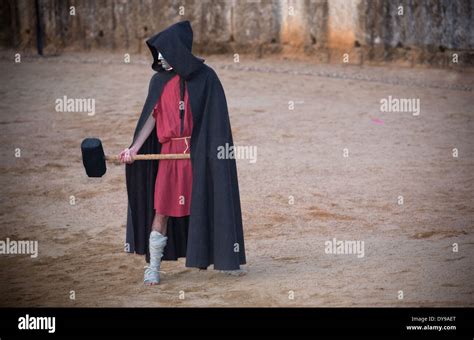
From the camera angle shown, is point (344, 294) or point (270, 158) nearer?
point (344, 294)

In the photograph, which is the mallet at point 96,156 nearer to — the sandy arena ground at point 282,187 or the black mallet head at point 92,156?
the black mallet head at point 92,156

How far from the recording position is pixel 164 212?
8008mm

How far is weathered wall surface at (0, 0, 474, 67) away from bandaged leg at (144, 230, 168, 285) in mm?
10594

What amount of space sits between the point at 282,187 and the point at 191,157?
3620 mm

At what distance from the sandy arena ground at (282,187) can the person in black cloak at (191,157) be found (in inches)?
11.6

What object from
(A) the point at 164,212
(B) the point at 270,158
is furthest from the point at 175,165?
(B) the point at 270,158

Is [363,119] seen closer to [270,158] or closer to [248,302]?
[270,158]

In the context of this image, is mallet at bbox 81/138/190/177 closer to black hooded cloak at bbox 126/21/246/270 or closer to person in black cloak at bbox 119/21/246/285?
person in black cloak at bbox 119/21/246/285

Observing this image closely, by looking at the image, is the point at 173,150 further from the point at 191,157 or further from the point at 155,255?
the point at 155,255

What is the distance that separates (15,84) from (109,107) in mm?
2251

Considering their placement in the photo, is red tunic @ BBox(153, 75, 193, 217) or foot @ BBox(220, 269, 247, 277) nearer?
red tunic @ BBox(153, 75, 193, 217)

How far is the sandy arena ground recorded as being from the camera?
8.01 m

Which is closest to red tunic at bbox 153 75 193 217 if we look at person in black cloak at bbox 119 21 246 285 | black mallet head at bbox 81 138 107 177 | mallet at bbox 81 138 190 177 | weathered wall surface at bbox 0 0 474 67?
person in black cloak at bbox 119 21 246 285

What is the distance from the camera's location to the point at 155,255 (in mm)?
8062
